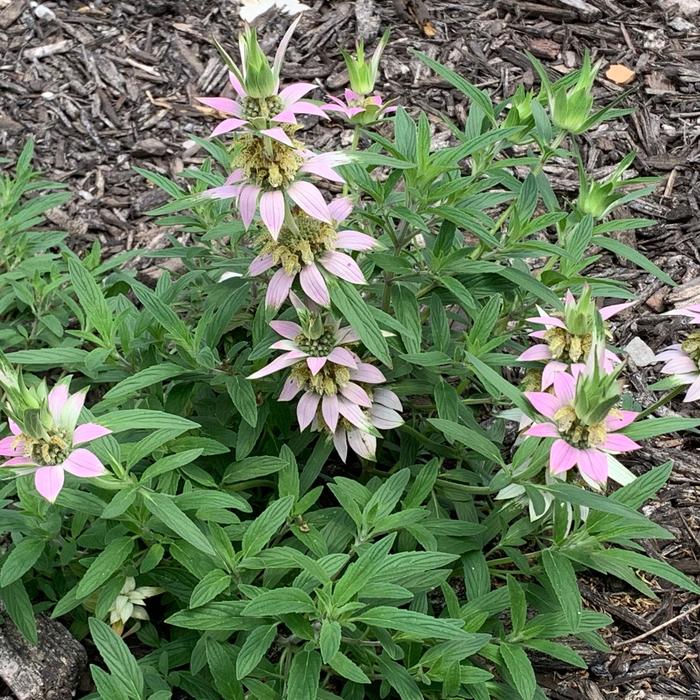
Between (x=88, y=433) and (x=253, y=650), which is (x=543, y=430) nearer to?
(x=253, y=650)

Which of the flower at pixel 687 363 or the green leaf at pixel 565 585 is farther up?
the flower at pixel 687 363

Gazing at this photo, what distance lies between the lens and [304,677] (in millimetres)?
2566

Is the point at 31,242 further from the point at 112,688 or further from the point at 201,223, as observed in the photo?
the point at 112,688

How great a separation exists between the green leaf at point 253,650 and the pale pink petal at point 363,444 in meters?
0.76

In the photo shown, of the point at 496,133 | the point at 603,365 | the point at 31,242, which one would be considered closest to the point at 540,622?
the point at 603,365

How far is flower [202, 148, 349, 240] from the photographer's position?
2.51 metres

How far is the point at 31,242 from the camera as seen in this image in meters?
4.71

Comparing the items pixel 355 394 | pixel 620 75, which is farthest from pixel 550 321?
pixel 620 75

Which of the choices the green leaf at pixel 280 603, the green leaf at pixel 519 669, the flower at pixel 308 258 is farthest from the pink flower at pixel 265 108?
the green leaf at pixel 519 669

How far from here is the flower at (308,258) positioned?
271cm

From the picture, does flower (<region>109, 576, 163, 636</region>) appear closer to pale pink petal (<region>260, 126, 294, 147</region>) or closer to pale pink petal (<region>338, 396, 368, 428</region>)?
pale pink petal (<region>338, 396, 368, 428</region>)

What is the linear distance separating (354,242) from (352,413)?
2.03 feet

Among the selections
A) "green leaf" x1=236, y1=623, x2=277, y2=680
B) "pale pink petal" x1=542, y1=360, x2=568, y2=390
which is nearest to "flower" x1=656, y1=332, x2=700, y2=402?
"pale pink petal" x1=542, y1=360, x2=568, y2=390

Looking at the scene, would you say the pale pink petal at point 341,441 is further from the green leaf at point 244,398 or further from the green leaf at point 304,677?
the green leaf at point 304,677
